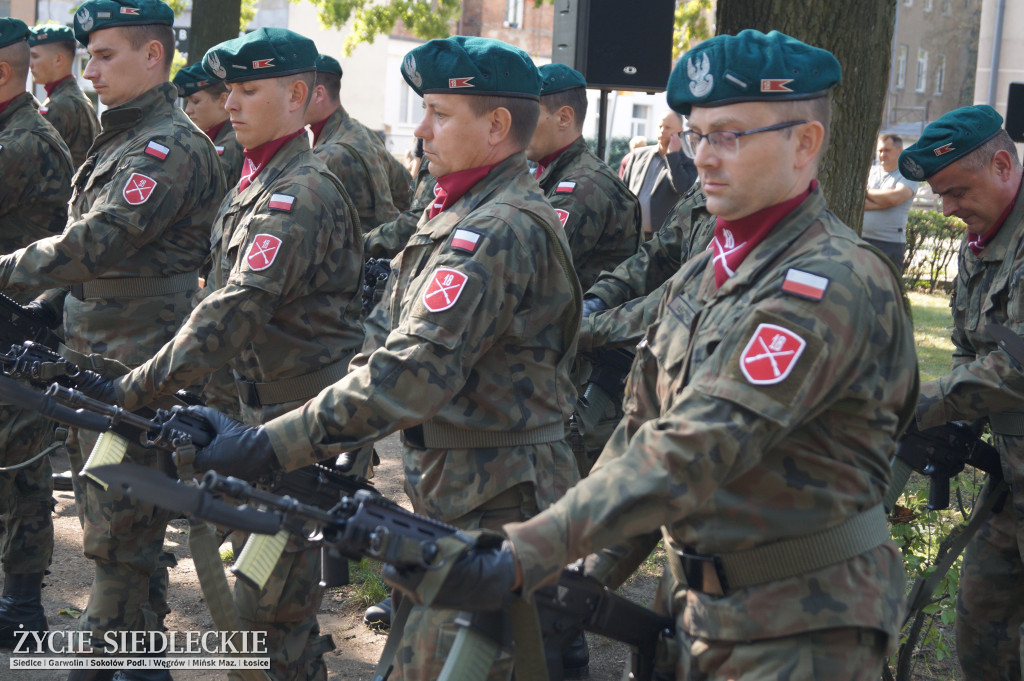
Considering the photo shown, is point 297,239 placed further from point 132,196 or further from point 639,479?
point 639,479

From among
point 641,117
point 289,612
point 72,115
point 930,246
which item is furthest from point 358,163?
point 641,117

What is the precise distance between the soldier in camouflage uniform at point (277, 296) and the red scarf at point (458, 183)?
69 cm

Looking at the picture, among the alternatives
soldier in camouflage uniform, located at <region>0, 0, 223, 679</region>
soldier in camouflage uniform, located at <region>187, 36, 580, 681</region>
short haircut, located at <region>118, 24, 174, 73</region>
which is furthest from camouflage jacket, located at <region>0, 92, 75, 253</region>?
soldier in camouflage uniform, located at <region>187, 36, 580, 681</region>

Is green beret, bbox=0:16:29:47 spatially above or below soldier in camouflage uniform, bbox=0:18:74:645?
above

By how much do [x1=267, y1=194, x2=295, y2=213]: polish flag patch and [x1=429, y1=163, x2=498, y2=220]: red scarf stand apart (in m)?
0.71

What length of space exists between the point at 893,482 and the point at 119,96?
3.57 m

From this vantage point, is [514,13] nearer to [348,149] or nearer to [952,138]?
[348,149]

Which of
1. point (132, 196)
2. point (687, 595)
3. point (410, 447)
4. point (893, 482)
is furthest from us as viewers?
point (132, 196)

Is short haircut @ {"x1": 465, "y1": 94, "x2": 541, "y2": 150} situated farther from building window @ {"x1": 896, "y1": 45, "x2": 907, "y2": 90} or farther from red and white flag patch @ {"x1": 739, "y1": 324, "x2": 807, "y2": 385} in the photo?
building window @ {"x1": 896, "y1": 45, "x2": 907, "y2": 90}

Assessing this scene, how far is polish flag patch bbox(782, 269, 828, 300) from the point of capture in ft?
7.40

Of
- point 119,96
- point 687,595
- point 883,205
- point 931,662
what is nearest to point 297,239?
point 119,96

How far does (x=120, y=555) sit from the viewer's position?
445 centimetres

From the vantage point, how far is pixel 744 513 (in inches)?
93.4

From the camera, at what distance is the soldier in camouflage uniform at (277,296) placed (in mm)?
3771
